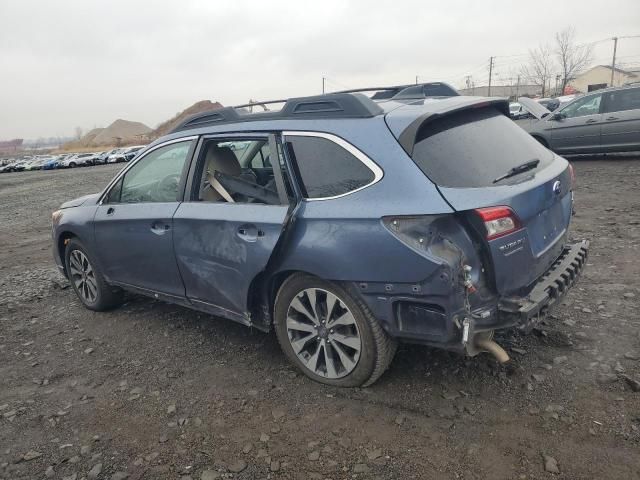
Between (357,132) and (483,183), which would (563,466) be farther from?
(357,132)

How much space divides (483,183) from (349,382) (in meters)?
Answer: 1.44

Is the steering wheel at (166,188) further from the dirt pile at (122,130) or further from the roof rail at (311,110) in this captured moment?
the dirt pile at (122,130)

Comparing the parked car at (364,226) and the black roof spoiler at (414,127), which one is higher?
the black roof spoiler at (414,127)

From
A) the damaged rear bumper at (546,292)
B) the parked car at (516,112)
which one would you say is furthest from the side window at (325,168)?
the parked car at (516,112)

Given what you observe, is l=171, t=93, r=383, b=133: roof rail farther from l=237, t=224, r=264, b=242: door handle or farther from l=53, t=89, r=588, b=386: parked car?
l=237, t=224, r=264, b=242: door handle

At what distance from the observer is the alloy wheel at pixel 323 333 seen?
3.07 metres

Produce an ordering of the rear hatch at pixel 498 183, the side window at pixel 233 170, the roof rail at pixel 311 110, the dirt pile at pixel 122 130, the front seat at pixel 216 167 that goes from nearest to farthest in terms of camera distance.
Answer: the rear hatch at pixel 498 183, the roof rail at pixel 311 110, the side window at pixel 233 170, the front seat at pixel 216 167, the dirt pile at pixel 122 130

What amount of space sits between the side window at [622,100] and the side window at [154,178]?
32.7 ft

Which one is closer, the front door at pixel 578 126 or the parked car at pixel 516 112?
the parked car at pixel 516 112

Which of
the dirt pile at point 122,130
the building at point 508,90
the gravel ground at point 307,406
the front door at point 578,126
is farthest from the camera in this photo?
the dirt pile at point 122,130

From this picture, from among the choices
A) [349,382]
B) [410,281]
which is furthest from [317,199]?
[349,382]

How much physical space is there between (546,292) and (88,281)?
410 cm

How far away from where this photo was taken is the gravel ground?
2.60 m

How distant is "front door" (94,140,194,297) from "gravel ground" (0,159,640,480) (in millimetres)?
532
